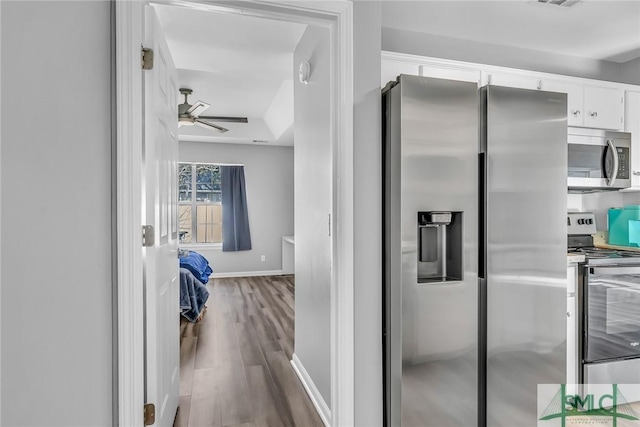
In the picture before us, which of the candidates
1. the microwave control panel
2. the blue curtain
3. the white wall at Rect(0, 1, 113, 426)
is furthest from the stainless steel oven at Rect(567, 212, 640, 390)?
the blue curtain

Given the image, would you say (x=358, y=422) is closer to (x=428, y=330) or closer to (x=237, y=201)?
(x=428, y=330)

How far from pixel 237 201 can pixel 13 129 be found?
21.3 feet

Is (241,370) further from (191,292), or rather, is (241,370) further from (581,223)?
(581,223)

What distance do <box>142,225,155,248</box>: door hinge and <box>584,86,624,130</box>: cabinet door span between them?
313 centimetres

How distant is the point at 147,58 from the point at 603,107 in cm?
324

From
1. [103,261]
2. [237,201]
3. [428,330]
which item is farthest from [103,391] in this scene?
[237,201]

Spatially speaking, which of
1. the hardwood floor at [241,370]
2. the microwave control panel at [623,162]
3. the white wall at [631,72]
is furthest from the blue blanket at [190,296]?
the white wall at [631,72]

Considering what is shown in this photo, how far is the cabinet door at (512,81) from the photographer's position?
2682 mm

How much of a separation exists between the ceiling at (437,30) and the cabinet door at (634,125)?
43 cm

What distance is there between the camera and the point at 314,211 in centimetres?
247

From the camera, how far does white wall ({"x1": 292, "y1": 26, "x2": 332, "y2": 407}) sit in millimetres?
2182

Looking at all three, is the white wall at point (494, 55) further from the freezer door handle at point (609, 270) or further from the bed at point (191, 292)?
the bed at point (191, 292)

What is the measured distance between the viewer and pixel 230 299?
5.21m

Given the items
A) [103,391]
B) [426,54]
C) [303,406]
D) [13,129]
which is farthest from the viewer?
[426,54]
